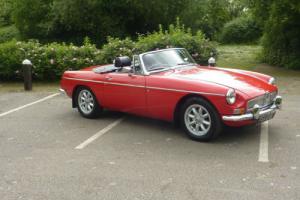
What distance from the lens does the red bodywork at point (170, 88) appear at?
675 centimetres

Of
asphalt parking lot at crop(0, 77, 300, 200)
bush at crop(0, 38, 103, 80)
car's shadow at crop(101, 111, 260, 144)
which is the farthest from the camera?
bush at crop(0, 38, 103, 80)

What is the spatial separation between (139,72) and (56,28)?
1904 centimetres

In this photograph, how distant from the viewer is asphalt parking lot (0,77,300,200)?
17.2 ft

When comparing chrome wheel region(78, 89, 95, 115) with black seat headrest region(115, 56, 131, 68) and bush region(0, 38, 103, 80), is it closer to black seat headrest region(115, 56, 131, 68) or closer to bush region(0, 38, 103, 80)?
black seat headrest region(115, 56, 131, 68)

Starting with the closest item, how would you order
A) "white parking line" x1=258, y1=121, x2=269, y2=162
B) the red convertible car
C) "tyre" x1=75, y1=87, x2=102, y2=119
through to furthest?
"white parking line" x1=258, y1=121, x2=269, y2=162, the red convertible car, "tyre" x1=75, y1=87, x2=102, y2=119

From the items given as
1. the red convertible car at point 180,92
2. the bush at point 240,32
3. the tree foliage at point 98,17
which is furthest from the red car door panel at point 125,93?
the bush at point 240,32

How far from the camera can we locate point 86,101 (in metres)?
8.90

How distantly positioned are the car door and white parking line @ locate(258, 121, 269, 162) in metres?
1.94

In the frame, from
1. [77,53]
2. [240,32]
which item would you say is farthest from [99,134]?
[240,32]

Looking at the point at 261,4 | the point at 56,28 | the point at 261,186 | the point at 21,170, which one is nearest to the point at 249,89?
the point at 261,186

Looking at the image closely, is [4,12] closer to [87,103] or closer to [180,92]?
[87,103]

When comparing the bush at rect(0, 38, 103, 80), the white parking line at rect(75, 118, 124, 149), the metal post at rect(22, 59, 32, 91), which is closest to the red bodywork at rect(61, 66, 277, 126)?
the white parking line at rect(75, 118, 124, 149)

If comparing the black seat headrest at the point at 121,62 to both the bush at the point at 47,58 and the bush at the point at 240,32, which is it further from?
the bush at the point at 240,32

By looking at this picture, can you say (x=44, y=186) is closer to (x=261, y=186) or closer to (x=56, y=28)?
(x=261, y=186)
